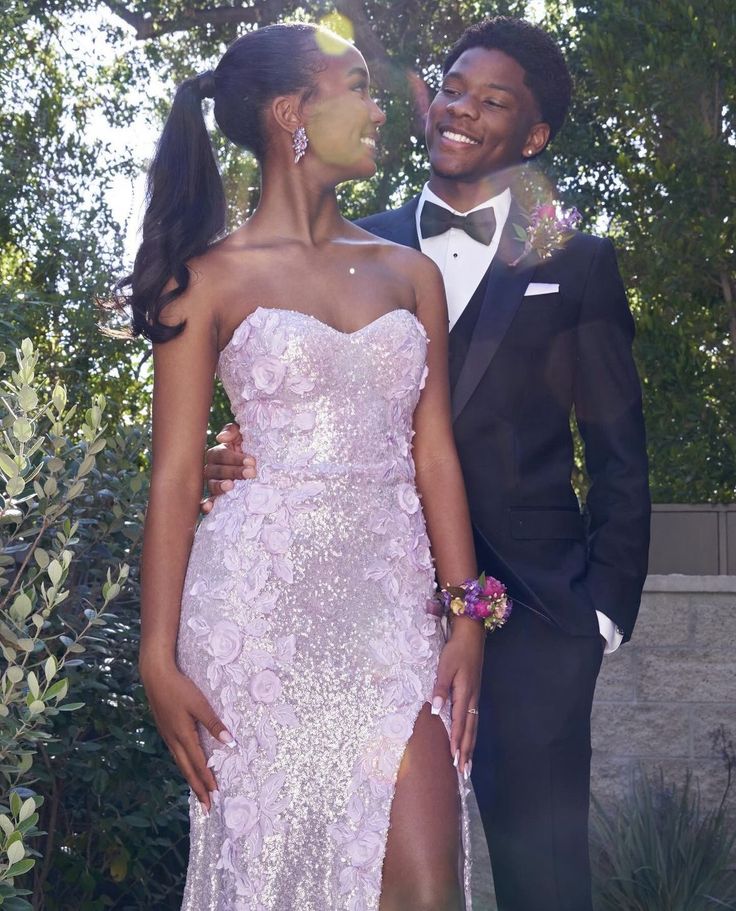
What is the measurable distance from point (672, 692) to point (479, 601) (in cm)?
385

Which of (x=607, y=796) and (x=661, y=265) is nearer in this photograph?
(x=607, y=796)

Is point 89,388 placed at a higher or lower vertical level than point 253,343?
higher

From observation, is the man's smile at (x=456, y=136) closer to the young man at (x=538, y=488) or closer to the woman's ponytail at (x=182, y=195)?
the young man at (x=538, y=488)

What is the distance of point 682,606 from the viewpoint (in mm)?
7031

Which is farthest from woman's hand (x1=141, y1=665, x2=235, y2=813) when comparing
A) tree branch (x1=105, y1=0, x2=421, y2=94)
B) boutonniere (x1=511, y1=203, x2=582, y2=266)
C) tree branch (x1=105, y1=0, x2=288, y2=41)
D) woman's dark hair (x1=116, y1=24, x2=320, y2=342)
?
tree branch (x1=105, y1=0, x2=288, y2=41)

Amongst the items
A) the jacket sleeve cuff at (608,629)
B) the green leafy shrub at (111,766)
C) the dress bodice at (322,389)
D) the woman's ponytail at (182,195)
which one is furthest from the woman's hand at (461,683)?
the green leafy shrub at (111,766)

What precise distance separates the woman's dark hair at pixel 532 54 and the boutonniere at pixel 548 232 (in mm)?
418

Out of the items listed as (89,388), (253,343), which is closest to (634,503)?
(253,343)

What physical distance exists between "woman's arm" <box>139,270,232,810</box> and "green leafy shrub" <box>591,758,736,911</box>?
9.91ft

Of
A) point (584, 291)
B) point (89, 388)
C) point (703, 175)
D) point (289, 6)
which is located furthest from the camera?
point (289, 6)

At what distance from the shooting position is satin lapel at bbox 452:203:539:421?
3.97 metres

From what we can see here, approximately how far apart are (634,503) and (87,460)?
1549 millimetres

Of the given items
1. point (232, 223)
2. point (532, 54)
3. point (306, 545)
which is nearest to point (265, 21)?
point (232, 223)

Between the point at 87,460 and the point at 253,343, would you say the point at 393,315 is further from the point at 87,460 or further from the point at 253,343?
the point at 87,460
